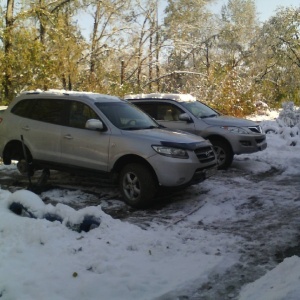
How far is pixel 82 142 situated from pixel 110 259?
306 cm

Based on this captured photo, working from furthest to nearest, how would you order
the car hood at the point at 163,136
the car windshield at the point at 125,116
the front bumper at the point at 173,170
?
the car windshield at the point at 125,116, the car hood at the point at 163,136, the front bumper at the point at 173,170

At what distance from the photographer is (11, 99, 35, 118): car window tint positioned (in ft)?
25.4

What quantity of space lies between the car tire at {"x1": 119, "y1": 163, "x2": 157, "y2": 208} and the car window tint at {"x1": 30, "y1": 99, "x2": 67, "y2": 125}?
67.6 inches

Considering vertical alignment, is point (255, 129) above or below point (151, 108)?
below

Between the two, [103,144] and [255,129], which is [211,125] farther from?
[103,144]

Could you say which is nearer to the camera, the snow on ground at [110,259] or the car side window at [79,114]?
the snow on ground at [110,259]

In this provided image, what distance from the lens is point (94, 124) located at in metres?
6.51

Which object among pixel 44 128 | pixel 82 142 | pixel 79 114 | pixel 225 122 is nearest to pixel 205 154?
pixel 82 142

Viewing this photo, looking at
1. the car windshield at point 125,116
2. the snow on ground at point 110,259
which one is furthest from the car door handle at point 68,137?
the snow on ground at point 110,259

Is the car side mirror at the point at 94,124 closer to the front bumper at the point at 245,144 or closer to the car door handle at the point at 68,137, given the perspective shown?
the car door handle at the point at 68,137

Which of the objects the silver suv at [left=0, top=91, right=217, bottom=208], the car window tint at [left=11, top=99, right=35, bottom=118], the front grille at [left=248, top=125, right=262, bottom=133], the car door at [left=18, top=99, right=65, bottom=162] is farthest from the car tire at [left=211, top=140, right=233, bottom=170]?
the car window tint at [left=11, top=99, right=35, bottom=118]

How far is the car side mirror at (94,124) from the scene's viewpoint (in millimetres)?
6514

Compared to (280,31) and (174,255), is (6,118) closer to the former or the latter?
(174,255)

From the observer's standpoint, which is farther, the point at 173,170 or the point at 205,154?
the point at 205,154
